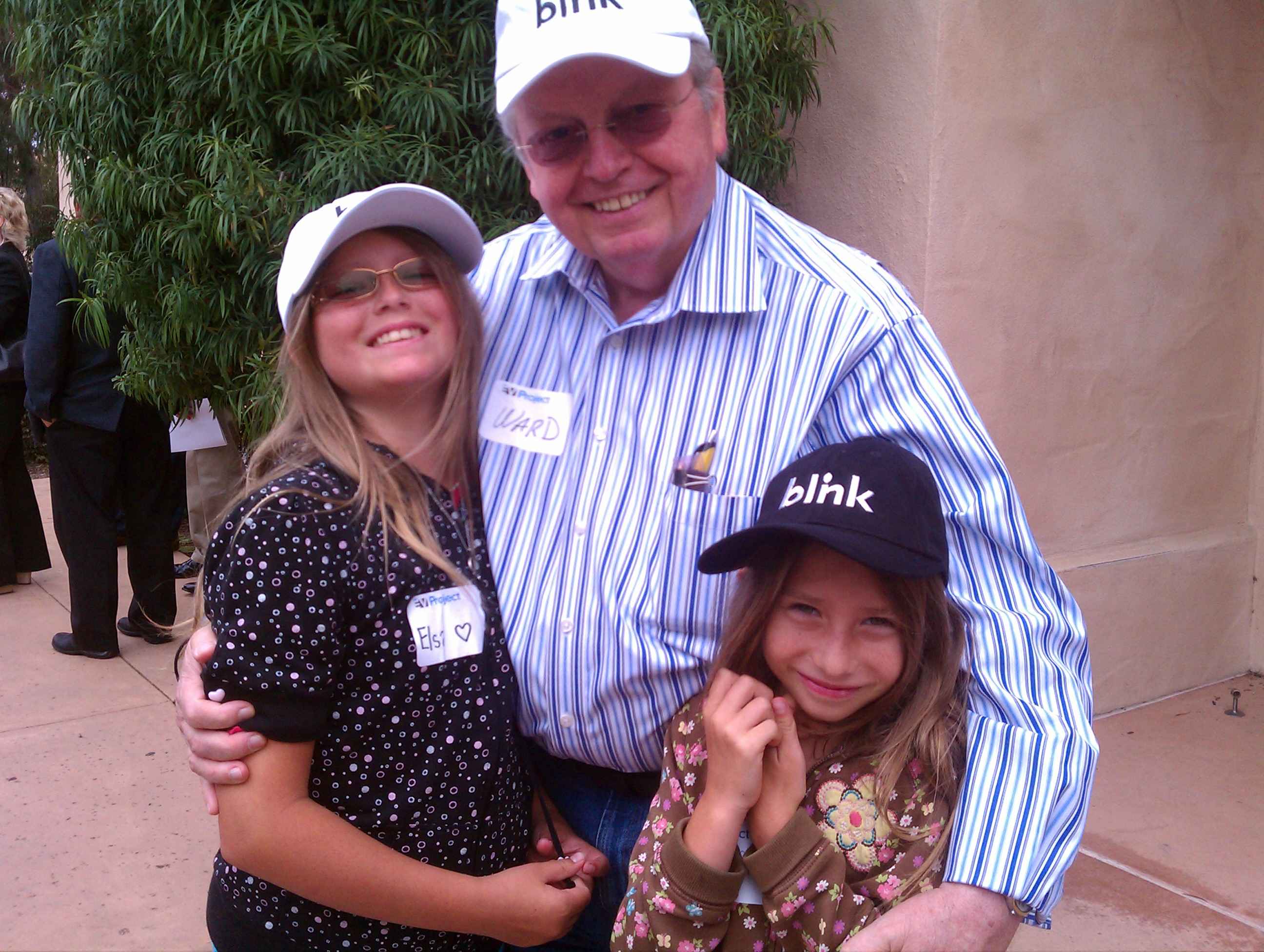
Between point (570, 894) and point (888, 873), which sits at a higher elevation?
point (888, 873)

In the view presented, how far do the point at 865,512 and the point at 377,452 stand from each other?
0.74 m

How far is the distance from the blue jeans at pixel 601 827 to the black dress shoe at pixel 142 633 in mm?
4714

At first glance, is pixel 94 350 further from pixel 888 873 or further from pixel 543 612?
pixel 888 873

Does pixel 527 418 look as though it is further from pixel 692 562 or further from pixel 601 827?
pixel 601 827

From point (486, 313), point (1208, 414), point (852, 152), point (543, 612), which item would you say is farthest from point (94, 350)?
A: point (1208, 414)

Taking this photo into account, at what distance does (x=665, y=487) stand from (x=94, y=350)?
15.7 ft

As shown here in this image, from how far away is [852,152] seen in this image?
4082mm

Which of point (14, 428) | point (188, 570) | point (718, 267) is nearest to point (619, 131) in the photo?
point (718, 267)

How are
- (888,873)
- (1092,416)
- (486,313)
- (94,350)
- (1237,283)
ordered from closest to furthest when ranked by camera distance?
(888,873), (486,313), (1092,416), (1237,283), (94,350)

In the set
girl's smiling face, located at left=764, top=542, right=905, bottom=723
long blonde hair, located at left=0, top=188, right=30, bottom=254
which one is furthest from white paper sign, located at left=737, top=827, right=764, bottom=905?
long blonde hair, located at left=0, top=188, right=30, bottom=254

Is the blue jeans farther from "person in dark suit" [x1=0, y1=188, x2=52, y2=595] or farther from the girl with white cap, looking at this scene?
"person in dark suit" [x1=0, y1=188, x2=52, y2=595]

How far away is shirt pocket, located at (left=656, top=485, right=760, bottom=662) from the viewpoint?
65.5 inches

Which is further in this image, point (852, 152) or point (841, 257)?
point (852, 152)

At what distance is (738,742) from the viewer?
59.8 inches
